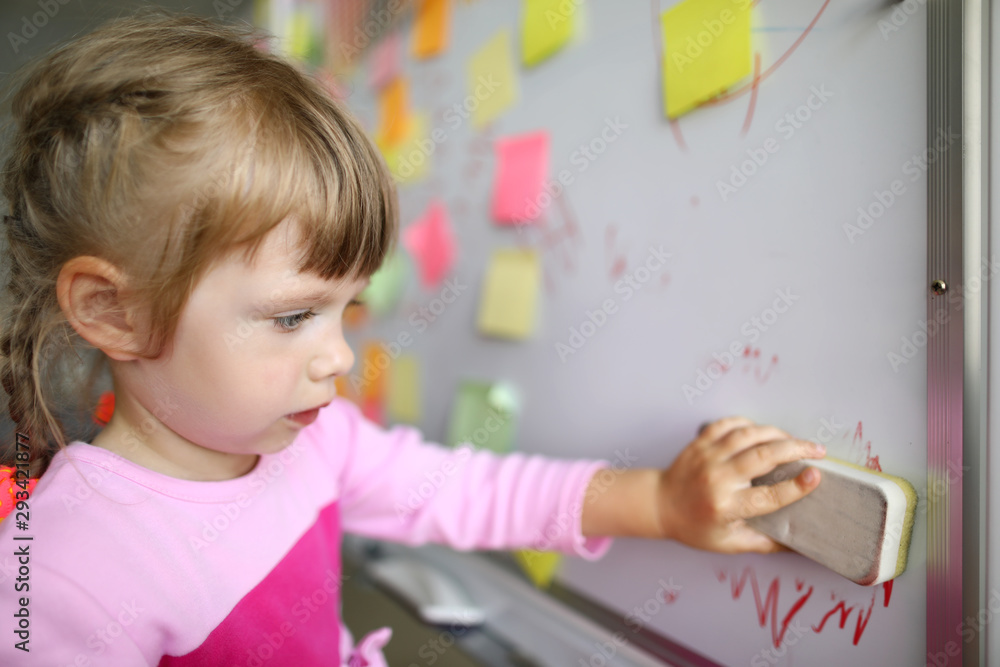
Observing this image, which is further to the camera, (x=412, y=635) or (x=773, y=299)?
(x=412, y=635)

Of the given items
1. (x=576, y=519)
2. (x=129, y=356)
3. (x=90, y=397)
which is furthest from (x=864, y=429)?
(x=90, y=397)

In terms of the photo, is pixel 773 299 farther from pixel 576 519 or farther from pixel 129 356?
pixel 129 356

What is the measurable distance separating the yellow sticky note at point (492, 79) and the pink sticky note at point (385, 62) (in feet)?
0.66

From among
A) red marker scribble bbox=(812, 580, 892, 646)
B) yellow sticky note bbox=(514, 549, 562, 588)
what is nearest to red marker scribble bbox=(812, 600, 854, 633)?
red marker scribble bbox=(812, 580, 892, 646)

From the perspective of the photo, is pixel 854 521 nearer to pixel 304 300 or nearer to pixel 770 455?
pixel 770 455

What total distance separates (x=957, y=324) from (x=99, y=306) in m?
0.53

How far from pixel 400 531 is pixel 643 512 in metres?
0.26

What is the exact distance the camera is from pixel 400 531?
0.63 meters

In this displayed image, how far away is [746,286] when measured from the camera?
44 centimetres

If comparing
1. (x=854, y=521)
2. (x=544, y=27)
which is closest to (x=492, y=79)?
(x=544, y=27)

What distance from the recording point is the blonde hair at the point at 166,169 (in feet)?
1.32

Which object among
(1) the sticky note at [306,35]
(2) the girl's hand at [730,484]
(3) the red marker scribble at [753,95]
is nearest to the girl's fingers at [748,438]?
(2) the girl's hand at [730,484]

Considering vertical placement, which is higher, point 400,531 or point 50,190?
point 50,190

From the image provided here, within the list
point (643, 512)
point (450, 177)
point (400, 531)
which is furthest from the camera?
point (450, 177)
